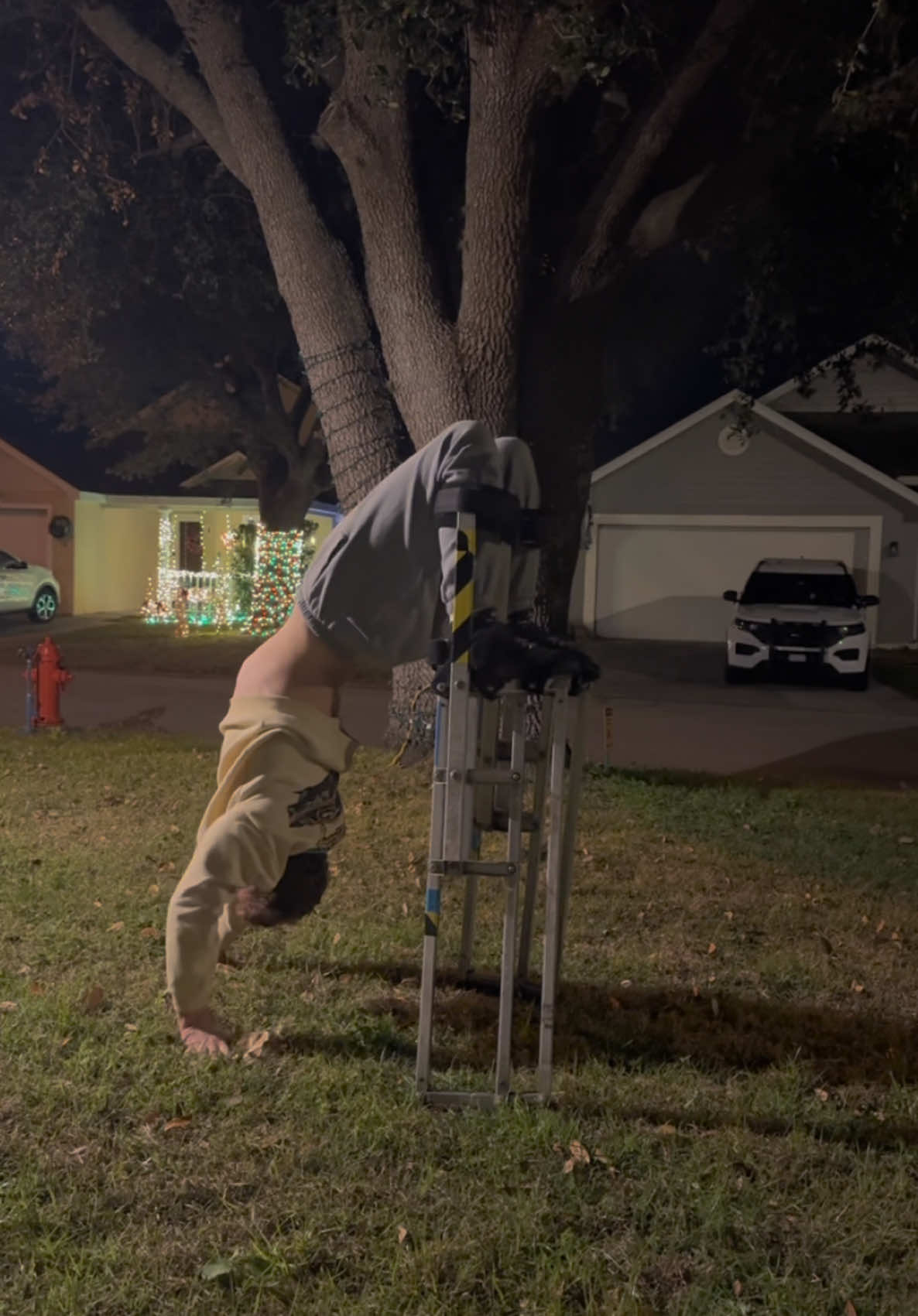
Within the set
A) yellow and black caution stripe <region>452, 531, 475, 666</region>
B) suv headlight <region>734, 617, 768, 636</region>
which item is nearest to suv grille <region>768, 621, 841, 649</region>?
suv headlight <region>734, 617, 768, 636</region>

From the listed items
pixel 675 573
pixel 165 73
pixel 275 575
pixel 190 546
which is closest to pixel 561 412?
pixel 165 73

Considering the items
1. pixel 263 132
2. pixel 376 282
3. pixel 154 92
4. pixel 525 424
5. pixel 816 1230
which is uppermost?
pixel 154 92

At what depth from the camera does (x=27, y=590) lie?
2217 cm

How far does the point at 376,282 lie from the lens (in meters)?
8.25

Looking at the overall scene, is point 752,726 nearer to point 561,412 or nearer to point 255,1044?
point 561,412

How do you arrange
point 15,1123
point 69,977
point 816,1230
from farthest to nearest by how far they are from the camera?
point 69,977 → point 15,1123 → point 816,1230

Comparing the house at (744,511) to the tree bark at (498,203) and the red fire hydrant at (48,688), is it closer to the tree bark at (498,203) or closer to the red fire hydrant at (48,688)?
the red fire hydrant at (48,688)

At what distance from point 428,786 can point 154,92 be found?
7.32m

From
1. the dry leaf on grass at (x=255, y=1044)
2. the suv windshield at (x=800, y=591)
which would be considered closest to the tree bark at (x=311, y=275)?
the dry leaf on grass at (x=255, y=1044)

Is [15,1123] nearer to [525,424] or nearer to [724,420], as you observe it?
[525,424]

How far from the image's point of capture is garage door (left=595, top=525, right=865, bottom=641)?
2028cm

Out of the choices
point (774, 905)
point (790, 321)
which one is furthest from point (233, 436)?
point (774, 905)

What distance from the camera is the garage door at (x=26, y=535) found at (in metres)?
24.8

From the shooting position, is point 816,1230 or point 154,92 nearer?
point 816,1230
